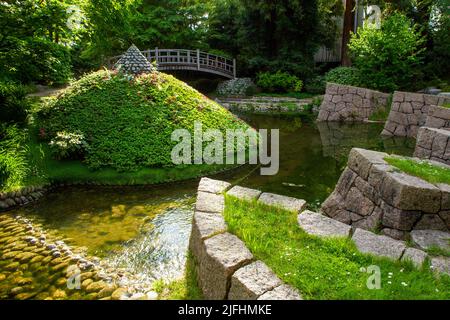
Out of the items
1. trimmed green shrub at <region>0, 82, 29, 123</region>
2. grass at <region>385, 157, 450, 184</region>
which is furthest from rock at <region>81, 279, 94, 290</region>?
trimmed green shrub at <region>0, 82, 29, 123</region>

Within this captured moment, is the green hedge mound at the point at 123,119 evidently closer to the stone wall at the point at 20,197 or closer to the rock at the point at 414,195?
the stone wall at the point at 20,197

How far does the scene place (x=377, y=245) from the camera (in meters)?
4.23

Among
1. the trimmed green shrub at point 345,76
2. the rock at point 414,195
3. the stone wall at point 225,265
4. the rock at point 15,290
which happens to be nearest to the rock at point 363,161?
the rock at point 414,195

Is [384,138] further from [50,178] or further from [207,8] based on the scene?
[207,8]

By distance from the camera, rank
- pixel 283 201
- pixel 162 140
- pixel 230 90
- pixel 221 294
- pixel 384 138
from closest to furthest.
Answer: pixel 221 294 → pixel 283 201 → pixel 162 140 → pixel 384 138 → pixel 230 90

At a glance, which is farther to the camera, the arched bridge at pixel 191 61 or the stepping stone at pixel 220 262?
the arched bridge at pixel 191 61

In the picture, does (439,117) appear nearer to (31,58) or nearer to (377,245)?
(377,245)

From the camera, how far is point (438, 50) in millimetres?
18625

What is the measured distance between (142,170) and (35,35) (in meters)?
4.32

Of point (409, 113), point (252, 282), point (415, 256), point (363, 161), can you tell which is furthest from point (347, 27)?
point (252, 282)

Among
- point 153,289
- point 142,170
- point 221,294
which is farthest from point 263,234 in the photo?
point 142,170

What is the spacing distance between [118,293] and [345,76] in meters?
19.1

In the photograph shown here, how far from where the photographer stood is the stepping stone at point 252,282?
3395mm

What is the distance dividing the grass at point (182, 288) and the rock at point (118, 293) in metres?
0.40
